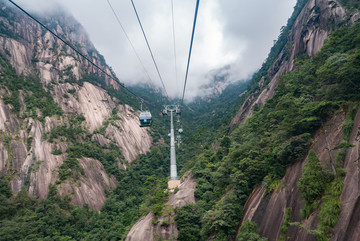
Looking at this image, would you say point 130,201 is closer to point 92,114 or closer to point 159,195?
point 159,195

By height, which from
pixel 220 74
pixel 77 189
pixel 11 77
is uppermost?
pixel 220 74

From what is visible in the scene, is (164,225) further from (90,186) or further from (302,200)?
(90,186)

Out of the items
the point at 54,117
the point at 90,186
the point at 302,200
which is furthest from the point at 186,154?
the point at 302,200

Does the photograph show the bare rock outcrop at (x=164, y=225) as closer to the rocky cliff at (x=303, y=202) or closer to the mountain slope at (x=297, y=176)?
the mountain slope at (x=297, y=176)

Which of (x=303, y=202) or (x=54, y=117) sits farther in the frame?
(x=54, y=117)

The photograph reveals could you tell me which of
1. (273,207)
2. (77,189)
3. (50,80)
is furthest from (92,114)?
(273,207)

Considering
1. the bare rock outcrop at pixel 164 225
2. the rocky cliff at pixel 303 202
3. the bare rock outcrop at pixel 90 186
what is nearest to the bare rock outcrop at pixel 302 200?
the rocky cliff at pixel 303 202
